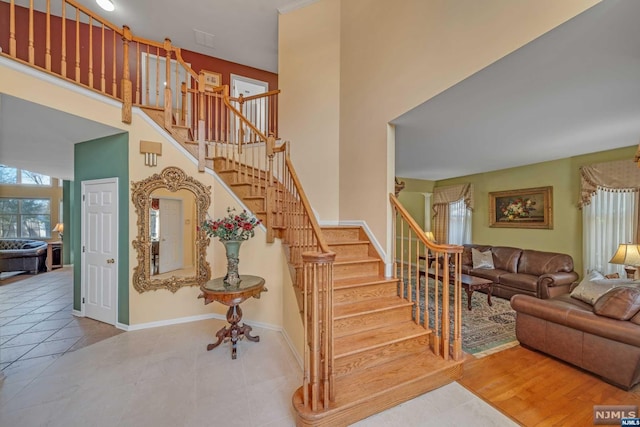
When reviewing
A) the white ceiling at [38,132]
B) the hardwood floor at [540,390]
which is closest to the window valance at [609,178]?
the hardwood floor at [540,390]

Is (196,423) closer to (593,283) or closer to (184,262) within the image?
(184,262)

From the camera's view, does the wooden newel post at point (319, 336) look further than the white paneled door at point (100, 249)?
No

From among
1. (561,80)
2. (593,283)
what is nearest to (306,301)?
(561,80)

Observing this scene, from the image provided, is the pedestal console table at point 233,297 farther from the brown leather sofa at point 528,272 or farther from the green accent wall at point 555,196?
the green accent wall at point 555,196

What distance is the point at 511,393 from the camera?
206 cm

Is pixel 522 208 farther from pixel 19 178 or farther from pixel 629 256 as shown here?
pixel 19 178

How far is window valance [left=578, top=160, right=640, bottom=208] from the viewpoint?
3699 millimetres

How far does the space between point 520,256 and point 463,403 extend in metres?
3.95

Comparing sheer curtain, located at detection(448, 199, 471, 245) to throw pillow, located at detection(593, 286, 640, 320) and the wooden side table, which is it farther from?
the wooden side table

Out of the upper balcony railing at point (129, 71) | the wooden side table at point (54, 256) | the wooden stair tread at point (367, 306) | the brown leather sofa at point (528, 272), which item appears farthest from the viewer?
the wooden side table at point (54, 256)

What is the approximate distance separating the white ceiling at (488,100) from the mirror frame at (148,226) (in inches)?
30.9

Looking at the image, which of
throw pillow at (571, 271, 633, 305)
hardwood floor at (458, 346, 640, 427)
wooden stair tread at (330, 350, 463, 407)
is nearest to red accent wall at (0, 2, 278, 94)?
wooden stair tread at (330, 350, 463, 407)

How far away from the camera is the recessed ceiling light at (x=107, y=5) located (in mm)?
4168

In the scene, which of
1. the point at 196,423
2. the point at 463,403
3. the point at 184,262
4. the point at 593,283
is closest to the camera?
the point at 196,423
